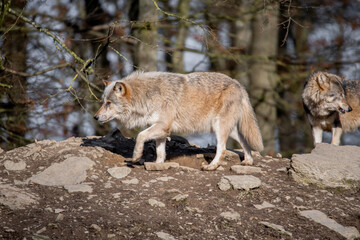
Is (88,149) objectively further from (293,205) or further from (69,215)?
(293,205)

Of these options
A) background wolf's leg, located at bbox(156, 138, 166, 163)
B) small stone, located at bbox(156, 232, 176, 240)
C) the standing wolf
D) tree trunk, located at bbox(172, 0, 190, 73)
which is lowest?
small stone, located at bbox(156, 232, 176, 240)

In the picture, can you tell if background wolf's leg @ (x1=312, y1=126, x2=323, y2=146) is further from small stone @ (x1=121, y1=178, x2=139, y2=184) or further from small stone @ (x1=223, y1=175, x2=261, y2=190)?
small stone @ (x1=121, y1=178, x2=139, y2=184)

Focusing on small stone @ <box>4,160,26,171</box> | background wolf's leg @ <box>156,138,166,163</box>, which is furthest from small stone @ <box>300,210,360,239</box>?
small stone @ <box>4,160,26,171</box>

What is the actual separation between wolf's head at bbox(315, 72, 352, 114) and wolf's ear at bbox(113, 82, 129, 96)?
15.6 ft

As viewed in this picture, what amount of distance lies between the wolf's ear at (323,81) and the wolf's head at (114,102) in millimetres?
4741

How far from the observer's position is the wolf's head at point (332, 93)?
9.24 m

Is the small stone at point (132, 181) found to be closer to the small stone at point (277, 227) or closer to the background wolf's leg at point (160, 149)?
the background wolf's leg at point (160, 149)

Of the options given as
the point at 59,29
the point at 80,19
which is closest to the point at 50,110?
the point at 59,29

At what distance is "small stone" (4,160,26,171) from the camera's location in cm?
680

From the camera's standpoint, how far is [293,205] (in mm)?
5965

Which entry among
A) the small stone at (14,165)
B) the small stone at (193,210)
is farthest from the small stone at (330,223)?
the small stone at (14,165)

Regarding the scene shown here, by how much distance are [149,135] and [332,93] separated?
4.80m

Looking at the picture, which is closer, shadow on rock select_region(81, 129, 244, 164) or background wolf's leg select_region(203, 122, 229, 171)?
background wolf's leg select_region(203, 122, 229, 171)

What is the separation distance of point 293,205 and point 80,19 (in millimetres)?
9028
